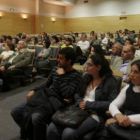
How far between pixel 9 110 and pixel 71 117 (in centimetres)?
203

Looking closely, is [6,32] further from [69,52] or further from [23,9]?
[69,52]

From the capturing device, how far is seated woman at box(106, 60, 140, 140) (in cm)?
183

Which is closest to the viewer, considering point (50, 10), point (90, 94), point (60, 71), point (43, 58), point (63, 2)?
point (90, 94)

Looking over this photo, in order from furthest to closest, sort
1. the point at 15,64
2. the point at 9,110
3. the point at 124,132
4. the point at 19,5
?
the point at 19,5 → the point at 15,64 → the point at 9,110 → the point at 124,132

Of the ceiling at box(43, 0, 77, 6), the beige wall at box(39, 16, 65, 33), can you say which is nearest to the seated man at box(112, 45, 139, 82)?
the beige wall at box(39, 16, 65, 33)

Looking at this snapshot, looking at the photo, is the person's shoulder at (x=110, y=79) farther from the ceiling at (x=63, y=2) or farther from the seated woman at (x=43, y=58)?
the ceiling at (x=63, y=2)

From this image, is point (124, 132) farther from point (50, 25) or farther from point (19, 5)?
point (50, 25)

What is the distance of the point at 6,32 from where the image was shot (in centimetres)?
1478

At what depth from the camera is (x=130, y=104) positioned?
1940 mm

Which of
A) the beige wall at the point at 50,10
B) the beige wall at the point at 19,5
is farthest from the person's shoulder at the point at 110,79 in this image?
the beige wall at the point at 50,10

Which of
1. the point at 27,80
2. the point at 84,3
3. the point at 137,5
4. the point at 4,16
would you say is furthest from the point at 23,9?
the point at 27,80

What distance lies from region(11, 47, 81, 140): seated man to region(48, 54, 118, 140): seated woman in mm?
193

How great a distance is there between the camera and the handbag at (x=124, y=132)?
1657mm

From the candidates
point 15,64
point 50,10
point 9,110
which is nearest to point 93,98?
Answer: point 9,110
